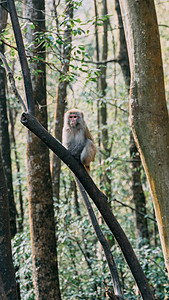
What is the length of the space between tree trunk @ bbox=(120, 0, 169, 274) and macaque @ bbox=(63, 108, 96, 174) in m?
1.21

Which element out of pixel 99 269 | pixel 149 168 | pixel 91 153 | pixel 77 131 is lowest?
pixel 99 269

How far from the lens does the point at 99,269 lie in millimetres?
6598

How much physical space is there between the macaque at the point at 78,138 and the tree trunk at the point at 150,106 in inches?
47.5

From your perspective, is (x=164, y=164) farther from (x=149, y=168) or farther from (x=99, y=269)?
(x=99, y=269)

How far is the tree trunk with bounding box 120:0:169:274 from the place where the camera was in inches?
130

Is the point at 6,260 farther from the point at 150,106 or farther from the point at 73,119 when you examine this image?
the point at 150,106

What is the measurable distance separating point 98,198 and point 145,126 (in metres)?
0.93

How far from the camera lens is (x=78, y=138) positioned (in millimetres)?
4629

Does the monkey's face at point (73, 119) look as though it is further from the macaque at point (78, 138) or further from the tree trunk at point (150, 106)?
the tree trunk at point (150, 106)

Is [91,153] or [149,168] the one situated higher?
[91,153]

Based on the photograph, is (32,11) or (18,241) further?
(18,241)

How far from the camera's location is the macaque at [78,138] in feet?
14.7

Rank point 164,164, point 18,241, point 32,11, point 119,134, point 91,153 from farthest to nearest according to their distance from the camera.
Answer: point 119,134, point 18,241, point 32,11, point 91,153, point 164,164

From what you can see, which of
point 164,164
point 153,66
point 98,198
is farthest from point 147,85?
point 98,198
